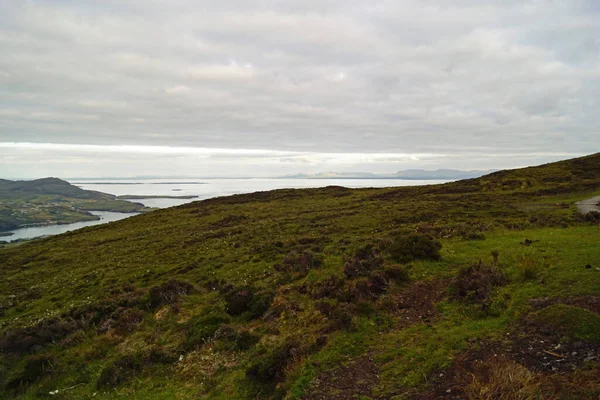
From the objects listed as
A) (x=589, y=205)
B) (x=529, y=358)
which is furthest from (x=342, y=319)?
(x=589, y=205)

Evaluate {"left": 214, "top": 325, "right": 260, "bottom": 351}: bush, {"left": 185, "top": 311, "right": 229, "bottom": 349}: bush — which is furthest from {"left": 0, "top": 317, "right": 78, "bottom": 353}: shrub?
{"left": 214, "top": 325, "right": 260, "bottom": 351}: bush

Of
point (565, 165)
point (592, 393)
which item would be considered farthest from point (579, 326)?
point (565, 165)

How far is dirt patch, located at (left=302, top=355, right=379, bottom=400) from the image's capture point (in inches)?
343

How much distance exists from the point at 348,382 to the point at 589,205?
35.3 m

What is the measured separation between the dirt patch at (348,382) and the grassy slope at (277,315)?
0.18 ft

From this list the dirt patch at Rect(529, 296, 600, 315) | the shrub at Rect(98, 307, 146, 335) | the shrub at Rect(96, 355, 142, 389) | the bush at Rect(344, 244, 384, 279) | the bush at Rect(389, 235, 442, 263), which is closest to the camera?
the dirt patch at Rect(529, 296, 600, 315)

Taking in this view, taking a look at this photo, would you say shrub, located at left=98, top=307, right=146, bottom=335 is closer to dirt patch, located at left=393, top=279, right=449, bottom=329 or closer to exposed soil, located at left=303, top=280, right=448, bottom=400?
exposed soil, located at left=303, top=280, right=448, bottom=400

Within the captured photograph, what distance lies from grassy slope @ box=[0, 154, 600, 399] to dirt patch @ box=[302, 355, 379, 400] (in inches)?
2.1

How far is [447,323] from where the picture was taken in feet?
37.4

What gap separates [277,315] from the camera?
14.7 meters

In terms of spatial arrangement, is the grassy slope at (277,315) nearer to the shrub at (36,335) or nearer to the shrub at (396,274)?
the shrub at (36,335)

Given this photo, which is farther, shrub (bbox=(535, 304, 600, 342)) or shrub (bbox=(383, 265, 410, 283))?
shrub (bbox=(383, 265, 410, 283))

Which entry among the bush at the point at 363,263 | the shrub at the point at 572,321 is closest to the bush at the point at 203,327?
the bush at the point at 363,263

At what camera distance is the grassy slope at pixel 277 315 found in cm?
1020
